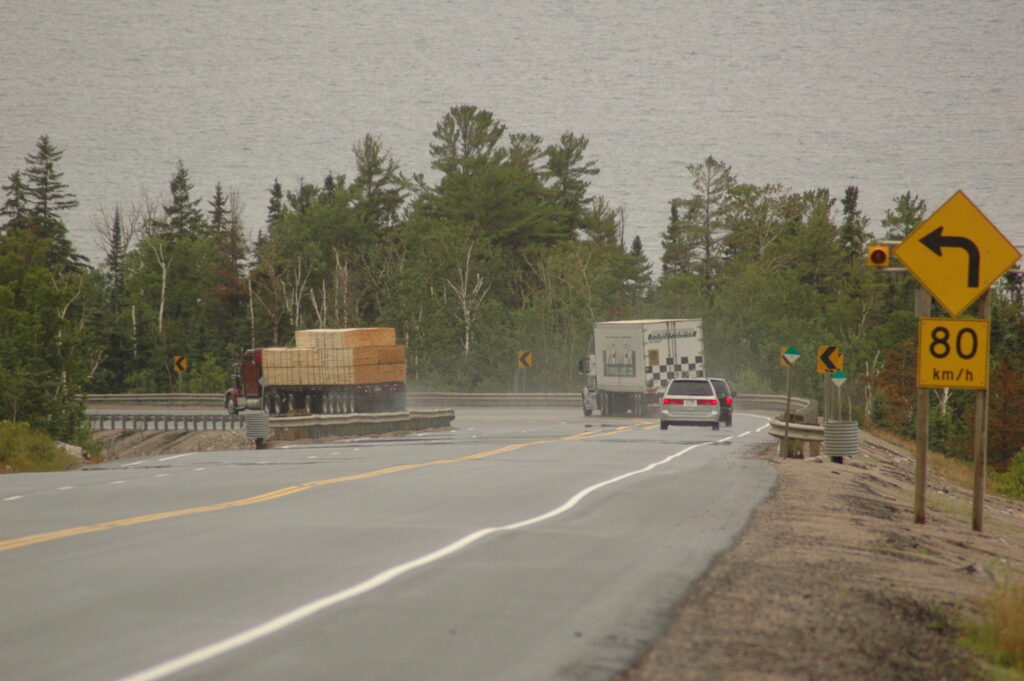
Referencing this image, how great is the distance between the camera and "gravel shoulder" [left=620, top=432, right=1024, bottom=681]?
21.9 ft

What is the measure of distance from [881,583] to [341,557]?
13.9 ft

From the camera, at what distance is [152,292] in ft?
346

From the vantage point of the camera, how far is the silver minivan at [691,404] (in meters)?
38.8

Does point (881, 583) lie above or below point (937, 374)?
below

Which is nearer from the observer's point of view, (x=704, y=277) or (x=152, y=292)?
(x=152, y=292)

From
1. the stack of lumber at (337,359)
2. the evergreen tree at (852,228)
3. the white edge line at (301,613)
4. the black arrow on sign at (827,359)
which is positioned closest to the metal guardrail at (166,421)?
the stack of lumber at (337,359)

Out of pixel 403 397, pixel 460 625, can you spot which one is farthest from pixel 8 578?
pixel 403 397

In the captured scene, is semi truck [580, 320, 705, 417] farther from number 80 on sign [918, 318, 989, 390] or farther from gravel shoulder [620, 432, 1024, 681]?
number 80 on sign [918, 318, 989, 390]

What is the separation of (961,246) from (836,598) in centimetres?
698

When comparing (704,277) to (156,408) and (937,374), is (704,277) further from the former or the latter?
(937,374)

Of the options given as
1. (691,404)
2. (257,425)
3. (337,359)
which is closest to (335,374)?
(337,359)

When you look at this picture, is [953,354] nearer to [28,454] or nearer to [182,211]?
[28,454]

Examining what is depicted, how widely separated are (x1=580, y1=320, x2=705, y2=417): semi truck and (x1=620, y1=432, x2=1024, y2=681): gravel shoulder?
103 feet

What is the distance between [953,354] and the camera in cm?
1409
